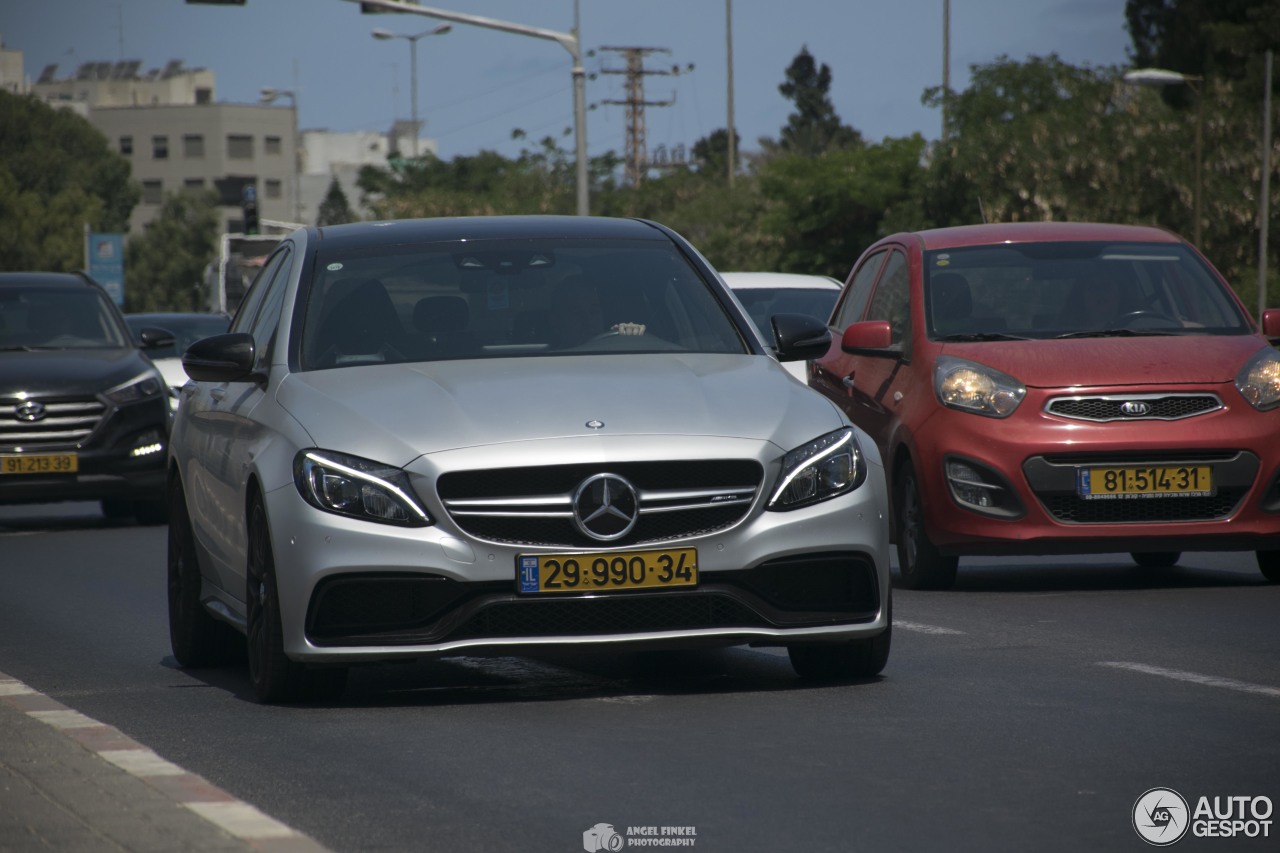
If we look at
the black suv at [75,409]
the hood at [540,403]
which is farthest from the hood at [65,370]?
the hood at [540,403]

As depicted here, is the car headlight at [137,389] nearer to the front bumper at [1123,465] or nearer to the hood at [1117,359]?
the hood at [1117,359]

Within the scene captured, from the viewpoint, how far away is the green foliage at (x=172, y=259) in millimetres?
119938

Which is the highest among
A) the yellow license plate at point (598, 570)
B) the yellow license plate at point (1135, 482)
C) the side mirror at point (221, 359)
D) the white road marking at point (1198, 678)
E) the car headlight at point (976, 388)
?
the side mirror at point (221, 359)

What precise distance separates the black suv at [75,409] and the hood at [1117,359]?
27.4ft

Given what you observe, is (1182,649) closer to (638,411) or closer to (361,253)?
(638,411)

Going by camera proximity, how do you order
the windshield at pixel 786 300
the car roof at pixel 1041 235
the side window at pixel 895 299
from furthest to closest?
the windshield at pixel 786 300
the car roof at pixel 1041 235
the side window at pixel 895 299

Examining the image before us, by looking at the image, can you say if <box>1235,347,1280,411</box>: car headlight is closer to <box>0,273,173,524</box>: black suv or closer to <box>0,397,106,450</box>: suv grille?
<box>0,273,173,524</box>: black suv

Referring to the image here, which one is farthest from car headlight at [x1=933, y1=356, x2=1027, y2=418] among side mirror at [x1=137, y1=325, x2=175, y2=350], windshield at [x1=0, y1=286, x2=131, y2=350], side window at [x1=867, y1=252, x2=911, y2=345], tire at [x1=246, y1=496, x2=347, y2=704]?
windshield at [x1=0, y1=286, x2=131, y2=350]

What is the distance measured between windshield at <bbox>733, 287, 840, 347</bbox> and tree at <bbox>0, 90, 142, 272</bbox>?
75.8 m

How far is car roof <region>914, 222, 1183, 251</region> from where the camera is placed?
12344mm

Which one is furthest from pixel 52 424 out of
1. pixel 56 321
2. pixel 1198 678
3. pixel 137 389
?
pixel 1198 678

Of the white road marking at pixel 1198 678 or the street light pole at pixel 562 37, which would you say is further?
the street light pole at pixel 562 37

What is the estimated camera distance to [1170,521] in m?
10.8

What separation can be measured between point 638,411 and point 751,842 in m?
2.35
